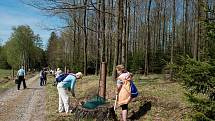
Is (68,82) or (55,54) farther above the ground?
(55,54)

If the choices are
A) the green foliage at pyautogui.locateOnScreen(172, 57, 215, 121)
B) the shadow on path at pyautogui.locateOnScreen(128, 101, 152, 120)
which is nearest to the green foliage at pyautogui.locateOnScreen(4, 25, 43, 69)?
the shadow on path at pyautogui.locateOnScreen(128, 101, 152, 120)

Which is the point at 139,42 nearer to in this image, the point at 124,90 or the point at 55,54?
the point at 55,54

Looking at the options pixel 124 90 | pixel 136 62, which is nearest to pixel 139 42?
pixel 136 62

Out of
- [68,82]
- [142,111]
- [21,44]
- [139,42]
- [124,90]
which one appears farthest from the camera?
[21,44]

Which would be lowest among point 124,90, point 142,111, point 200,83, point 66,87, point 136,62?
point 142,111

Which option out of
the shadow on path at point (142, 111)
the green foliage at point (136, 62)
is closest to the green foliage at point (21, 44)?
the green foliage at point (136, 62)

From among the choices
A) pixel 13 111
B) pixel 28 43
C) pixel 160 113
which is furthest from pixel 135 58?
pixel 28 43

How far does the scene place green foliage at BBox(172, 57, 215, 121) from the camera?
742 centimetres

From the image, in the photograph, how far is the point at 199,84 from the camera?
7703mm

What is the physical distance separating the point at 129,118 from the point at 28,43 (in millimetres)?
87966

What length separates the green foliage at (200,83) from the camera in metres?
7.42

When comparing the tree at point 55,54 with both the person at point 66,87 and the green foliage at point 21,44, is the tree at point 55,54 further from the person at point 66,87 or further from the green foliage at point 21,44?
the person at point 66,87

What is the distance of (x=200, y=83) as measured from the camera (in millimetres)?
7680

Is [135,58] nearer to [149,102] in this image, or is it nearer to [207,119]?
[149,102]
